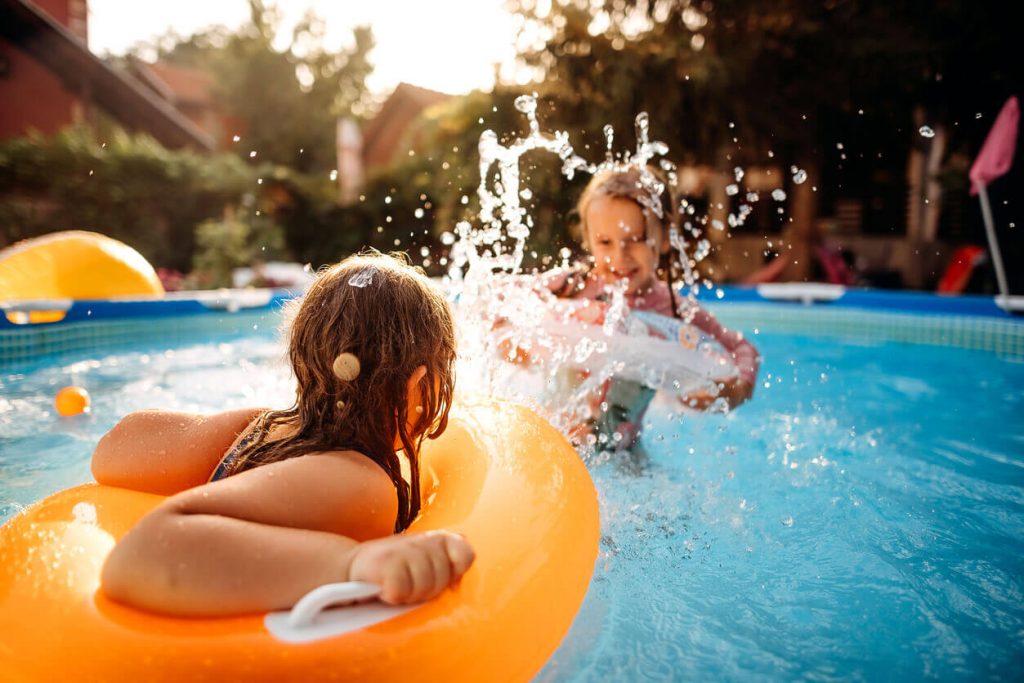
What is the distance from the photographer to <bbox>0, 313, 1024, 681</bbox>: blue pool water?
1.74 metres

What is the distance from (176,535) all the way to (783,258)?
10935 millimetres

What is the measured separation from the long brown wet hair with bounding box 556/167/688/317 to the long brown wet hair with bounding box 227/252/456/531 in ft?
6.10

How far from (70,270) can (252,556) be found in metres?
5.60

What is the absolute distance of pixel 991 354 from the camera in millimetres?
5688

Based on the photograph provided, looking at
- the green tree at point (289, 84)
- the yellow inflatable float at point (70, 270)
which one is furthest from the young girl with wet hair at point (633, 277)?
the green tree at point (289, 84)

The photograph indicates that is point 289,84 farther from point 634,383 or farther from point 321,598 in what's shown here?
point 321,598

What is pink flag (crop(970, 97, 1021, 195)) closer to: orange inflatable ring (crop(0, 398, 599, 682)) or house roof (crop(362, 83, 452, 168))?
orange inflatable ring (crop(0, 398, 599, 682))

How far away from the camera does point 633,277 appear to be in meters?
3.28

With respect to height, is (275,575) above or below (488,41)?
below

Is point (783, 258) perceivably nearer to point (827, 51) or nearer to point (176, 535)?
point (827, 51)

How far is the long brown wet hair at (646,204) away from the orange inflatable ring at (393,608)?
5.49 feet

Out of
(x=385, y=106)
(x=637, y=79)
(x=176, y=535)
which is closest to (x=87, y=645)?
(x=176, y=535)

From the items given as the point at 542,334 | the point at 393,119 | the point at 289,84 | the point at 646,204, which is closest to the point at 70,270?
the point at 542,334

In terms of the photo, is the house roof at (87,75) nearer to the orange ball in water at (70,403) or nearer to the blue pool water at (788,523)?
the blue pool water at (788,523)
